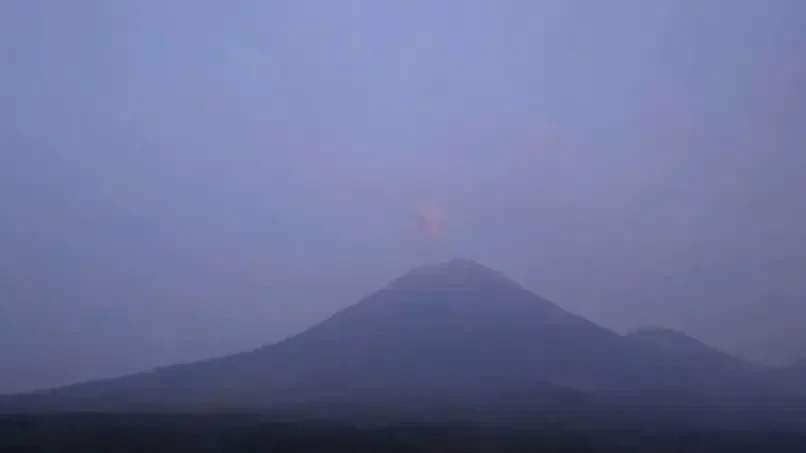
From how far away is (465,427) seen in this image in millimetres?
15891

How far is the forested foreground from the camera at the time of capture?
1255 cm

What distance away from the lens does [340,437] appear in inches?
539

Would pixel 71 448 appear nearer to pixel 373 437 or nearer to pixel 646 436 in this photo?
pixel 373 437

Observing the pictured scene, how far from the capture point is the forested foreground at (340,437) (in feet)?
41.2

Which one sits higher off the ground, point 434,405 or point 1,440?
point 434,405

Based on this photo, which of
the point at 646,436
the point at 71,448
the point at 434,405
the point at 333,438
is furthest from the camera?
the point at 434,405

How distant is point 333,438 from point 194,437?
217 centimetres

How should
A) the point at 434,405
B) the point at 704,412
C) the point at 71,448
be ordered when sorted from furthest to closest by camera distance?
the point at 434,405 → the point at 704,412 → the point at 71,448

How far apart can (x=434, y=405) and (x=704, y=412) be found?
626 cm

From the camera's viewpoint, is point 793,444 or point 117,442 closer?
point 117,442

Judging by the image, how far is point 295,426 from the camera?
605 inches

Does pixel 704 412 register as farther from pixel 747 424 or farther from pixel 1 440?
pixel 1 440

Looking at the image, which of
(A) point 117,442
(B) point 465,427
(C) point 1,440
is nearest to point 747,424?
(B) point 465,427

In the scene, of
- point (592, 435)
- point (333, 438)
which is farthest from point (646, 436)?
point (333, 438)
